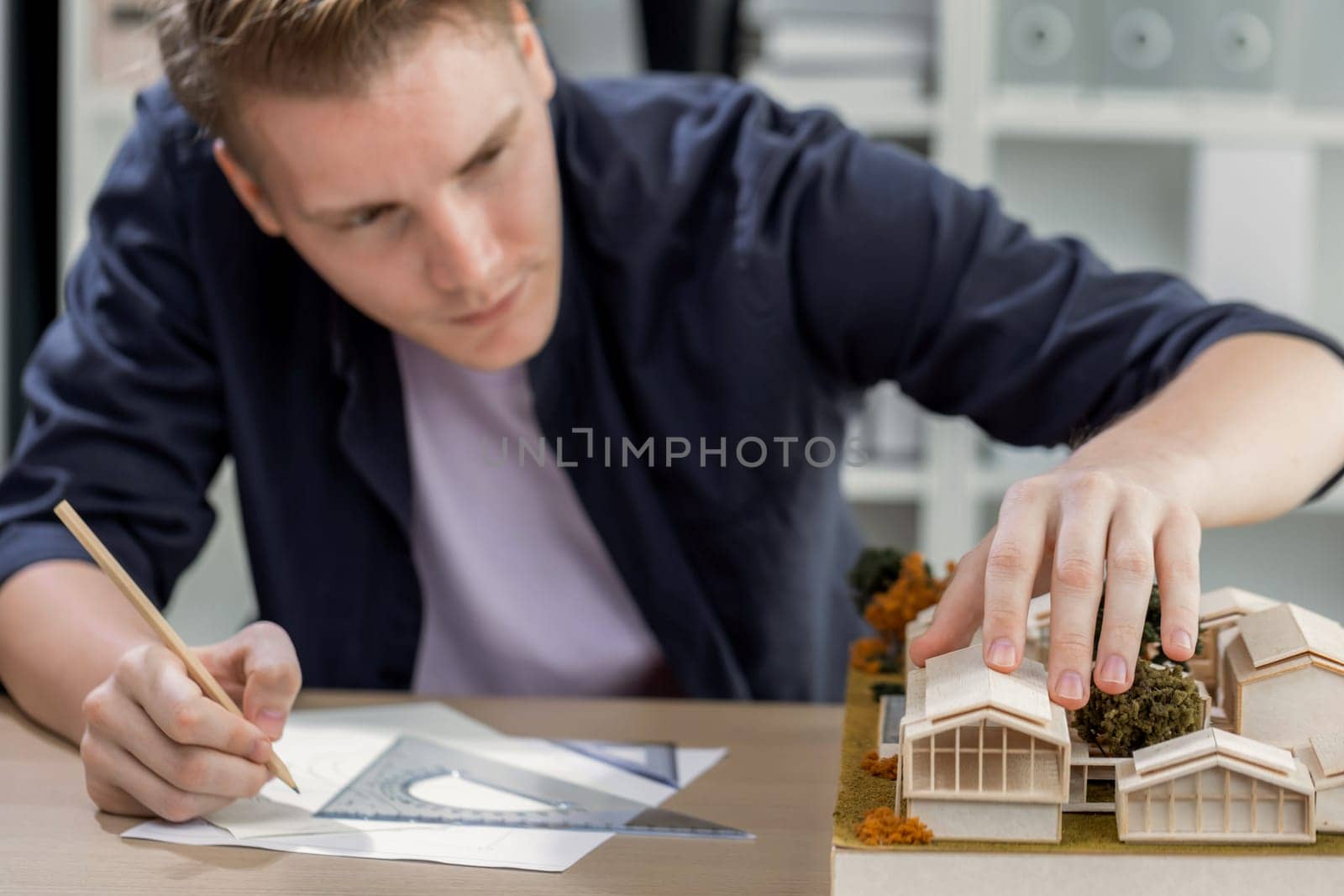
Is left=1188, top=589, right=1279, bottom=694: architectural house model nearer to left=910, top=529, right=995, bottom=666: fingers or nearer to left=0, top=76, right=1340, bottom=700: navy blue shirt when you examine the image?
left=910, top=529, right=995, bottom=666: fingers

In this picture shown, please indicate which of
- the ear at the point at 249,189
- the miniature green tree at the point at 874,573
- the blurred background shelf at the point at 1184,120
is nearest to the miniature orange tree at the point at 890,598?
the miniature green tree at the point at 874,573

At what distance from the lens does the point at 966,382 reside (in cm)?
94

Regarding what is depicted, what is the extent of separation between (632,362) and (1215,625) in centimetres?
48

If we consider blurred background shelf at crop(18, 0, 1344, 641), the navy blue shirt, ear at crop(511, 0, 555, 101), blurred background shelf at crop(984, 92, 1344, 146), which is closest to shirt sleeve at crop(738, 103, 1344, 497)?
the navy blue shirt

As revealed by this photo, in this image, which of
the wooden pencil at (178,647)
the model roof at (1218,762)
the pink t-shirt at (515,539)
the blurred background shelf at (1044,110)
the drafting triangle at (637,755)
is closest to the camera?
the model roof at (1218,762)

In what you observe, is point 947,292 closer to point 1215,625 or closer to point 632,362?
point 632,362

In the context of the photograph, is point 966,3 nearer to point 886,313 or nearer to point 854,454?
point 854,454

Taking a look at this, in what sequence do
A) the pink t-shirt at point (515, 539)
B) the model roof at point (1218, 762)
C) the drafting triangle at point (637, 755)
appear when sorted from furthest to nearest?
the pink t-shirt at point (515, 539), the drafting triangle at point (637, 755), the model roof at point (1218, 762)

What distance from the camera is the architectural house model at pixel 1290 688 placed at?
533 mm

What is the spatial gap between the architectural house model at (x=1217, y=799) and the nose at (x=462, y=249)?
48 cm

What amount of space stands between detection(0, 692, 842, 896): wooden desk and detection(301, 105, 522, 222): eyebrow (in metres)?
0.32

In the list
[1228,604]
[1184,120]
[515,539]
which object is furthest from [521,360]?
[1184,120]

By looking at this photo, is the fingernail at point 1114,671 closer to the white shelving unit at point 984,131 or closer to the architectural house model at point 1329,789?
the architectural house model at point 1329,789

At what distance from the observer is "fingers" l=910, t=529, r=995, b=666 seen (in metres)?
0.57
